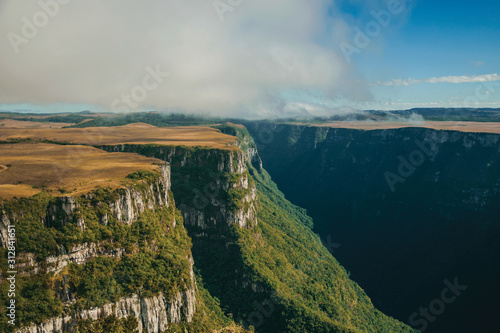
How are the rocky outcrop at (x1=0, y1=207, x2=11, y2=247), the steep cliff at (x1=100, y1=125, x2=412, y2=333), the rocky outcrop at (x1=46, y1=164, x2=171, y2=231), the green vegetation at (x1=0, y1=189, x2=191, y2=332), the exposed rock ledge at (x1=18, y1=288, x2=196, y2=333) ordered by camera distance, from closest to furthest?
the rocky outcrop at (x1=0, y1=207, x2=11, y2=247)
the green vegetation at (x1=0, y1=189, x2=191, y2=332)
the exposed rock ledge at (x1=18, y1=288, x2=196, y2=333)
the rocky outcrop at (x1=46, y1=164, x2=171, y2=231)
the steep cliff at (x1=100, y1=125, x2=412, y2=333)

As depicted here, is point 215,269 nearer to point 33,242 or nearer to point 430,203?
point 33,242

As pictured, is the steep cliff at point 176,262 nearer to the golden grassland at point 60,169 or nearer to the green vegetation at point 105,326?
the green vegetation at point 105,326

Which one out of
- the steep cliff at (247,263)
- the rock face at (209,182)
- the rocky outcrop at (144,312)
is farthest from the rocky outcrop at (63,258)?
the rock face at (209,182)

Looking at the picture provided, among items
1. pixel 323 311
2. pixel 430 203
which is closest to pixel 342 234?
pixel 430 203

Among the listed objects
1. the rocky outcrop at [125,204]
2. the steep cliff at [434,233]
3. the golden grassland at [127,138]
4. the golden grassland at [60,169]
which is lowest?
the steep cliff at [434,233]

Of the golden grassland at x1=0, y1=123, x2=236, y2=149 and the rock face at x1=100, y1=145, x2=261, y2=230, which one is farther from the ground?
the golden grassland at x1=0, y1=123, x2=236, y2=149

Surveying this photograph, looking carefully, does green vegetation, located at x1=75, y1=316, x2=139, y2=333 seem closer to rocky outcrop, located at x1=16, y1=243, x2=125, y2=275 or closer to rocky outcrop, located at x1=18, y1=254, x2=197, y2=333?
rocky outcrop, located at x1=18, y1=254, x2=197, y2=333

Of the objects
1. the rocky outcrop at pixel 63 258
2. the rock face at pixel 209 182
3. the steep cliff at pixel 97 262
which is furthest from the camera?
the rock face at pixel 209 182

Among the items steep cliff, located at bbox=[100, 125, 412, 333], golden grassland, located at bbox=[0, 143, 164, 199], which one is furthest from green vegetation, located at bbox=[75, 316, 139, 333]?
steep cliff, located at bbox=[100, 125, 412, 333]
